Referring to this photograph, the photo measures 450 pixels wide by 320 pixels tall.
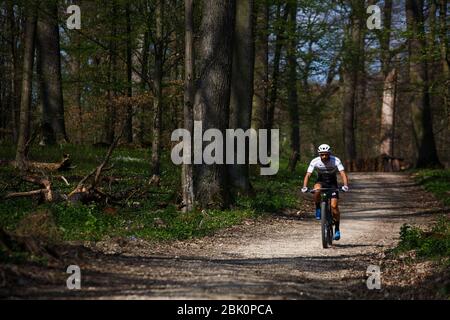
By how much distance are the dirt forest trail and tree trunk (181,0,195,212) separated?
4.48 ft

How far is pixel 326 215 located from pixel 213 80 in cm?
504

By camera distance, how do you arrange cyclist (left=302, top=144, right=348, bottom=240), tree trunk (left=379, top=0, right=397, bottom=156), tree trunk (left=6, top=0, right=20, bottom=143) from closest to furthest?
cyclist (left=302, top=144, right=348, bottom=240) < tree trunk (left=6, top=0, right=20, bottom=143) < tree trunk (left=379, top=0, right=397, bottom=156)

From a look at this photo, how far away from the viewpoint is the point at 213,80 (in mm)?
16969

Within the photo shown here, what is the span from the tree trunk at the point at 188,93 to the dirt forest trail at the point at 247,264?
4.48 feet

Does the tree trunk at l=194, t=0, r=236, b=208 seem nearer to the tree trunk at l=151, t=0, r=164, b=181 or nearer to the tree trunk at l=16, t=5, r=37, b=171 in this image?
the tree trunk at l=151, t=0, r=164, b=181

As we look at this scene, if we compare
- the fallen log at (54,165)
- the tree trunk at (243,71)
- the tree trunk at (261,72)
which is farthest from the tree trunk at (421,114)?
the fallen log at (54,165)

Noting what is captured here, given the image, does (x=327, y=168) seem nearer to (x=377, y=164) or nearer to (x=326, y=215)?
(x=326, y=215)

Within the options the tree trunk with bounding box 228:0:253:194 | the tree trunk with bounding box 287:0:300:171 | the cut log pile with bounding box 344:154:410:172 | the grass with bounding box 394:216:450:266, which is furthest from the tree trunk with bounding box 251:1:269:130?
the grass with bounding box 394:216:450:266

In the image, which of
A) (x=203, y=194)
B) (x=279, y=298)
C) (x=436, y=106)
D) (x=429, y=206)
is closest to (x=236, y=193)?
(x=203, y=194)

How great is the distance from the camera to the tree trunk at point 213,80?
16922 mm

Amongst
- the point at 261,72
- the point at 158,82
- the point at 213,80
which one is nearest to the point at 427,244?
the point at 213,80

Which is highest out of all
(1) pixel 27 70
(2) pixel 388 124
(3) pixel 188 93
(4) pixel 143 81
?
(4) pixel 143 81

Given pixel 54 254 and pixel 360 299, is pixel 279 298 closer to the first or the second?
pixel 360 299

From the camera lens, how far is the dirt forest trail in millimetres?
8195
